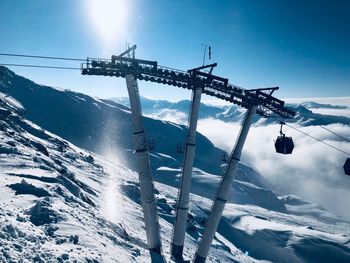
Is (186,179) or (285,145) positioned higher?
(285,145)

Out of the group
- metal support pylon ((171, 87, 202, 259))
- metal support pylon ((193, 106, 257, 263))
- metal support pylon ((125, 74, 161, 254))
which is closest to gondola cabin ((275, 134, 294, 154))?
metal support pylon ((193, 106, 257, 263))

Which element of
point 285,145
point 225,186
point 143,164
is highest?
point 285,145

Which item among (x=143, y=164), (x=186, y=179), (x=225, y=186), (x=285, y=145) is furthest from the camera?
(x=225, y=186)

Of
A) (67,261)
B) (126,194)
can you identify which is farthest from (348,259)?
(67,261)

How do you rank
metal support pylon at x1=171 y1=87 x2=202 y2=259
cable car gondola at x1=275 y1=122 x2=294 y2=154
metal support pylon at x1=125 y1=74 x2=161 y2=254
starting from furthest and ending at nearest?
1. metal support pylon at x1=171 y1=87 x2=202 y2=259
2. metal support pylon at x1=125 y1=74 x2=161 y2=254
3. cable car gondola at x1=275 y1=122 x2=294 y2=154

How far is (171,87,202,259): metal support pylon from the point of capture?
3578cm

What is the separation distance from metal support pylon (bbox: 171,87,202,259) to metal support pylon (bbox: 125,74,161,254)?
3.06 m

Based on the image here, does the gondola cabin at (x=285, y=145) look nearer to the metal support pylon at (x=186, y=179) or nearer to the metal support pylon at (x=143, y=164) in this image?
the metal support pylon at (x=186, y=179)

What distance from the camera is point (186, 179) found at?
121 ft

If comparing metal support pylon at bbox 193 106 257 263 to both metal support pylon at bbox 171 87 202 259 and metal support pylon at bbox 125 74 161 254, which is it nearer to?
metal support pylon at bbox 171 87 202 259

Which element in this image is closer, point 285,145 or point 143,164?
point 285,145

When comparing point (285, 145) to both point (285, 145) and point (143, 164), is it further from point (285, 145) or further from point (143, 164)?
point (143, 164)

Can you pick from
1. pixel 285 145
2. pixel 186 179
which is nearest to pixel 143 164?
pixel 186 179

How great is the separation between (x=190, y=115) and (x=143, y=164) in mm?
7529
